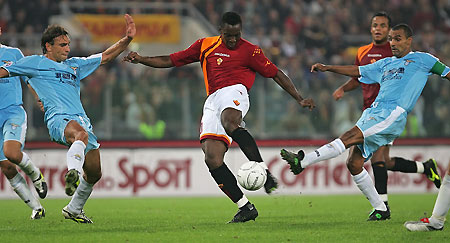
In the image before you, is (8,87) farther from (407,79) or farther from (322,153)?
(407,79)

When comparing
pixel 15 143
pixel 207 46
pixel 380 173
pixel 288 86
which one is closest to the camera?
pixel 288 86

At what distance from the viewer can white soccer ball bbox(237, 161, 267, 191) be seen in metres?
7.61

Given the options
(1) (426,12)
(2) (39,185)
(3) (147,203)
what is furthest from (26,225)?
(1) (426,12)

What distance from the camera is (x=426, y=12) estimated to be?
70.2ft

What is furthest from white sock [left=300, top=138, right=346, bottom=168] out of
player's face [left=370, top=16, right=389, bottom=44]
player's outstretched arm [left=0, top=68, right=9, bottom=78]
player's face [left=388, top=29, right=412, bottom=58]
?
player's outstretched arm [left=0, top=68, right=9, bottom=78]

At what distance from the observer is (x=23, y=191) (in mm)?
9203

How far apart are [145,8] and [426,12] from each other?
8.14m

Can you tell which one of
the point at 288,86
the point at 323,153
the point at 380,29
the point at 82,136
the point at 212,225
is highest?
the point at 380,29

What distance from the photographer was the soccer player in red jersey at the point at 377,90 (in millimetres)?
9557

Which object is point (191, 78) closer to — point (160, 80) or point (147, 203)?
point (160, 80)

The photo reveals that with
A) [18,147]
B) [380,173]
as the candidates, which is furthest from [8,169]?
[380,173]

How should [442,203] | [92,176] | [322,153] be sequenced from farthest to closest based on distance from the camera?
[92,176] < [322,153] < [442,203]

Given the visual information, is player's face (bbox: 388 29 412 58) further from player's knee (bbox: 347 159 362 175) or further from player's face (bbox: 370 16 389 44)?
player's knee (bbox: 347 159 362 175)

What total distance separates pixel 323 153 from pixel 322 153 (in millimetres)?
14
